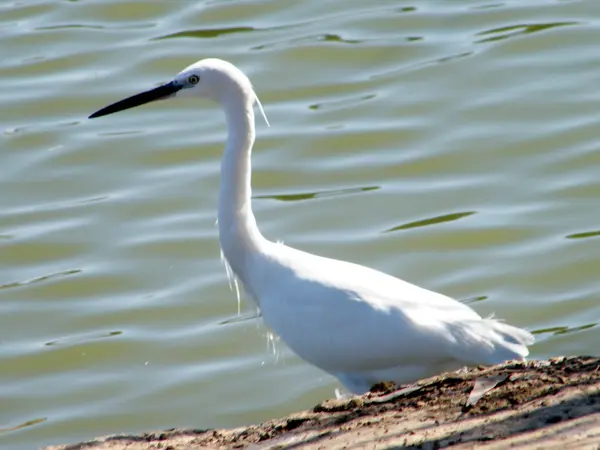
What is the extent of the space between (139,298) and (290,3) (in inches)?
198

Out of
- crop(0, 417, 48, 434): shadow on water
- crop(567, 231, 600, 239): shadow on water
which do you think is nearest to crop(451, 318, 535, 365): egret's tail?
→ crop(0, 417, 48, 434): shadow on water

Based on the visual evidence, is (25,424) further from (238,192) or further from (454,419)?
(454,419)

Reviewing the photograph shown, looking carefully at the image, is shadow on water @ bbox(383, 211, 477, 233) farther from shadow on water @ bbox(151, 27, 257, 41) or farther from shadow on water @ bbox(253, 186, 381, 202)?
shadow on water @ bbox(151, 27, 257, 41)

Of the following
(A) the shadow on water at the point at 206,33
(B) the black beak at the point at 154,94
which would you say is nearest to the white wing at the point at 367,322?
(B) the black beak at the point at 154,94

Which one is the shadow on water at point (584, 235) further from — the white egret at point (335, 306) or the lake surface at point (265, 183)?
the white egret at point (335, 306)

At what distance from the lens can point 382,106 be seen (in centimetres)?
1013

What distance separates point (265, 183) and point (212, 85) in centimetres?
293

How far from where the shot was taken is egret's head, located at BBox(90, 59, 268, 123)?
6.22m

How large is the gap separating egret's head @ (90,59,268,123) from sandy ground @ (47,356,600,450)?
6.29 feet

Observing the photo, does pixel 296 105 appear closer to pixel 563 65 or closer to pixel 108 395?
pixel 563 65

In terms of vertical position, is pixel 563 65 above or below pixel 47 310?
above

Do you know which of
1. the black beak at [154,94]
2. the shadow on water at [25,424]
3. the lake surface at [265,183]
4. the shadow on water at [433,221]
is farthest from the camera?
the shadow on water at [433,221]

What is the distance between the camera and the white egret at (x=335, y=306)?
5406 millimetres

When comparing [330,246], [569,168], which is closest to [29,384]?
[330,246]
